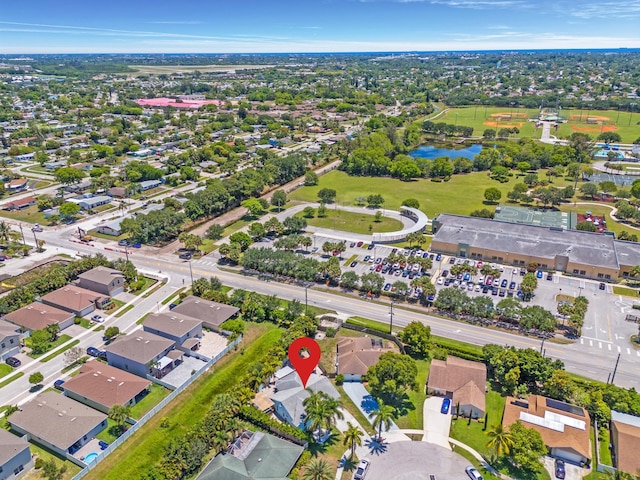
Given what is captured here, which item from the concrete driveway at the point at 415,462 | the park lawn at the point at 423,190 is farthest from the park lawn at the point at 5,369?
the park lawn at the point at 423,190

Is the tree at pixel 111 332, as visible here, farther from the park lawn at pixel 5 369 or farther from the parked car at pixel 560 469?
the parked car at pixel 560 469

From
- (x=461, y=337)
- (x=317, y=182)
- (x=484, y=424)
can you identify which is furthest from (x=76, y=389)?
(x=317, y=182)

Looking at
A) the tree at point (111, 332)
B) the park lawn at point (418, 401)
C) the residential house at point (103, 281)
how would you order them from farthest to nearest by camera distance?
the residential house at point (103, 281) < the tree at point (111, 332) < the park lawn at point (418, 401)

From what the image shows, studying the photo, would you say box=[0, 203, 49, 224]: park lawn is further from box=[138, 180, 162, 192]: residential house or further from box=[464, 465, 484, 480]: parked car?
box=[464, 465, 484, 480]: parked car

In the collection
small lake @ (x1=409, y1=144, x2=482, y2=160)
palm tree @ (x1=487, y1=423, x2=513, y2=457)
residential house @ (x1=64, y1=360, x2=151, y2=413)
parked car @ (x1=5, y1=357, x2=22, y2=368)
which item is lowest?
parked car @ (x1=5, y1=357, x2=22, y2=368)

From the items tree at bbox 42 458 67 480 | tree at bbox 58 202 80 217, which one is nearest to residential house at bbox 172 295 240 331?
tree at bbox 42 458 67 480

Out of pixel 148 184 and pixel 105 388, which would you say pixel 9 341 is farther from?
pixel 148 184
